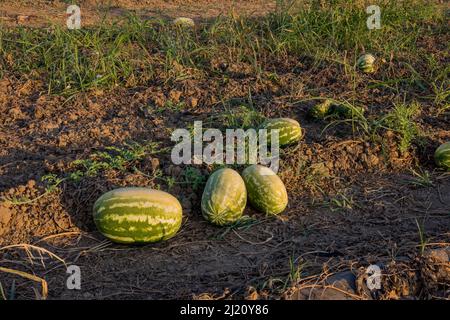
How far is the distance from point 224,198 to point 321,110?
1.50 metres

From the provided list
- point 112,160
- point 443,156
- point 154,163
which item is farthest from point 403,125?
point 112,160

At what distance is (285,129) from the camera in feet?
15.1

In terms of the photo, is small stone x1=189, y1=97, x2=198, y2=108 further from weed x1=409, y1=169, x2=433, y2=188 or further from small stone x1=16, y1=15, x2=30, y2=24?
small stone x1=16, y1=15, x2=30, y2=24

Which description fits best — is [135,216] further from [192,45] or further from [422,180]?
[192,45]

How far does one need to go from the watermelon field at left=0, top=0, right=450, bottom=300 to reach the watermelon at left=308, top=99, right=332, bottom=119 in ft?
0.05

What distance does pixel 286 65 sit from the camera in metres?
5.94

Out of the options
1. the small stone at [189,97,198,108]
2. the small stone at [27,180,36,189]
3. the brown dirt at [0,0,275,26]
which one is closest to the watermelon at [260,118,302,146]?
the small stone at [189,97,198,108]

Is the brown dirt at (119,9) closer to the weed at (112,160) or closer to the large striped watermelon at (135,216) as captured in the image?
the weed at (112,160)

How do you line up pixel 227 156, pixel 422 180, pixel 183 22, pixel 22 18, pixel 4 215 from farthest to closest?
pixel 22 18
pixel 183 22
pixel 422 180
pixel 227 156
pixel 4 215

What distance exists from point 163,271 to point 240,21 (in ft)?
12.2

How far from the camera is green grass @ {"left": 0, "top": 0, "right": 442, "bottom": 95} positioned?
5586mm
